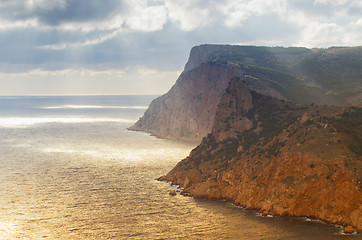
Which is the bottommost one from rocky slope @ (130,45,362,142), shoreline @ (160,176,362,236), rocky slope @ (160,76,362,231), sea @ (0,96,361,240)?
sea @ (0,96,361,240)

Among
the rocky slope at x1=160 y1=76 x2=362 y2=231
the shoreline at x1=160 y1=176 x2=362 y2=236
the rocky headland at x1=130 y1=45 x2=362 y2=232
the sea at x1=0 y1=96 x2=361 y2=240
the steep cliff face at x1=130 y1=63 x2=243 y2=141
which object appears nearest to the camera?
the shoreline at x1=160 y1=176 x2=362 y2=236

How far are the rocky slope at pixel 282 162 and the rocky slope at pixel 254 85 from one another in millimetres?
35332

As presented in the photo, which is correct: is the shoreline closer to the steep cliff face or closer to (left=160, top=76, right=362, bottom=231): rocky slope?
(left=160, top=76, right=362, bottom=231): rocky slope

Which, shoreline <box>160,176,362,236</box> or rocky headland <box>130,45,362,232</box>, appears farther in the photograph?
rocky headland <box>130,45,362,232</box>

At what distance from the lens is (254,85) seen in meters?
119

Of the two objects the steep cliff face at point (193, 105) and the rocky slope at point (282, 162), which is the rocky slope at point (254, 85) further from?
the rocky slope at point (282, 162)

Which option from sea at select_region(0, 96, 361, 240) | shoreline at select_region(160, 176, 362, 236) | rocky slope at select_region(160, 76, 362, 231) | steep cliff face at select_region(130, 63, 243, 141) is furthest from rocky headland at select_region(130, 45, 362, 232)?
steep cliff face at select_region(130, 63, 243, 141)

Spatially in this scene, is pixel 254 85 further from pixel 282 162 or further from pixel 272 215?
pixel 272 215

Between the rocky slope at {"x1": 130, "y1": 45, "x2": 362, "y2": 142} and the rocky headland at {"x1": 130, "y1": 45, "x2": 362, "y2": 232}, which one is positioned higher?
the rocky slope at {"x1": 130, "y1": 45, "x2": 362, "y2": 142}

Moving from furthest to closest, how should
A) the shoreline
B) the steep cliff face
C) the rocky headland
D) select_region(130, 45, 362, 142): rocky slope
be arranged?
the steep cliff face, select_region(130, 45, 362, 142): rocky slope, the rocky headland, the shoreline

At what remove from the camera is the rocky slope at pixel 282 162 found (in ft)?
176

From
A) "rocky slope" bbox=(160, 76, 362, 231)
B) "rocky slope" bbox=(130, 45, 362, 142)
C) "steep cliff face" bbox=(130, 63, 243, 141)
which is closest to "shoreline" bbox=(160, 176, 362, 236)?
"rocky slope" bbox=(160, 76, 362, 231)

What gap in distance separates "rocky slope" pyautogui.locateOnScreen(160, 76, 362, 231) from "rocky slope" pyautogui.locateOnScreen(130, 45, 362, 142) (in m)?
35.3

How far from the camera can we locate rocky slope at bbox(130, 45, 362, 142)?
4806 inches
